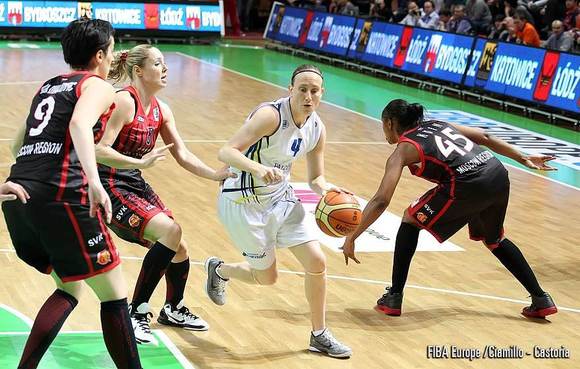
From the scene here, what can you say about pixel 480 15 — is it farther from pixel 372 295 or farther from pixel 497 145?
pixel 372 295

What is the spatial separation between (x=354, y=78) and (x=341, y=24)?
279cm

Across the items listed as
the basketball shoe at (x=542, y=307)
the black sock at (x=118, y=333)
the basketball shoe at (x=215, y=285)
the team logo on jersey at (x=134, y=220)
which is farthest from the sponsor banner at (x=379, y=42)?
the black sock at (x=118, y=333)

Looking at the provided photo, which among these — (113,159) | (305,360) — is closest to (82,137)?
(113,159)

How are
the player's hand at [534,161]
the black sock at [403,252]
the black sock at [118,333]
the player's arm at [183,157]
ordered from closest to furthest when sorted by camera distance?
the black sock at [118,333] → the player's arm at [183,157] → the black sock at [403,252] → the player's hand at [534,161]

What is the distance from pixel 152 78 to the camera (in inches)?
Result: 242

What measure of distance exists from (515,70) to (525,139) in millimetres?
2938

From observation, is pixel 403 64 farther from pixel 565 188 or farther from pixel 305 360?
pixel 305 360

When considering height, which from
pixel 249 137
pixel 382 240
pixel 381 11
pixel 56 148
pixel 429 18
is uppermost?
pixel 56 148

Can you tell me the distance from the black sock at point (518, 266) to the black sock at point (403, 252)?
0.65m

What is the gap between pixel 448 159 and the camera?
6.87 m

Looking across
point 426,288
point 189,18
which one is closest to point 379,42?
point 189,18

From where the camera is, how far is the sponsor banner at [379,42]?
21.0 m

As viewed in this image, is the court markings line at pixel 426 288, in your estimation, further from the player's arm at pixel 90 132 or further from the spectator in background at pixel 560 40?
the spectator in background at pixel 560 40

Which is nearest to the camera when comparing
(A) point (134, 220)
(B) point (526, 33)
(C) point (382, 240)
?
(A) point (134, 220)
